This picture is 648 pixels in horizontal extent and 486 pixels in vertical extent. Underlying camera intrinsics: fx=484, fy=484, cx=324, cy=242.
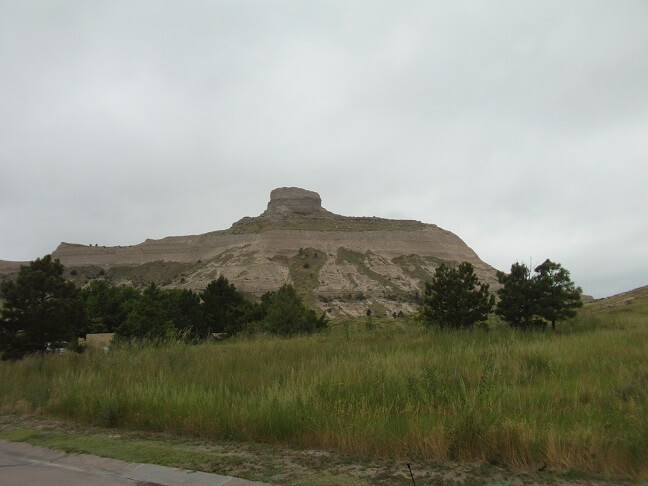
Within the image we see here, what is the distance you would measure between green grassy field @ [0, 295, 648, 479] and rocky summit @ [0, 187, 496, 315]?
62.6 meters

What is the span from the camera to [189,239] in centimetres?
12244

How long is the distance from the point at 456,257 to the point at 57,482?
11040 cm

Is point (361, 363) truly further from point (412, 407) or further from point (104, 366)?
point (104, 366)

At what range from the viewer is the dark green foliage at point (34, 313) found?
1475cm

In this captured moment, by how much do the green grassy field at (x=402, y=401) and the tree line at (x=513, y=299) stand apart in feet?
26.6

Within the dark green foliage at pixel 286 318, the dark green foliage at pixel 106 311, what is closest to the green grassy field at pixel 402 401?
the dark green foliage at pixel 286 318

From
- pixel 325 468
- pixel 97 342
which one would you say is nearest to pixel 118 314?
pixel 97 342

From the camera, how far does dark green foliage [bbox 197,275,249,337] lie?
36875mm

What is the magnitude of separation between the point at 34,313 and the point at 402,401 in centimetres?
1313

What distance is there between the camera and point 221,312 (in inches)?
1499

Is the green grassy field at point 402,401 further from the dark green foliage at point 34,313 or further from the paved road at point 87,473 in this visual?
the dark green foliage at point 34,313

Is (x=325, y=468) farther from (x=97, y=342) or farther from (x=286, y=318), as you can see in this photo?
(x=286, y=318)

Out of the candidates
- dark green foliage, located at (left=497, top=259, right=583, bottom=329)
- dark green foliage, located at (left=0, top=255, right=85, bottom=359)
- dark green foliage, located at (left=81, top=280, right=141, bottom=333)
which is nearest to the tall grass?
dark green foliage, located at (left=0, top=255, right=85, bottom=359)

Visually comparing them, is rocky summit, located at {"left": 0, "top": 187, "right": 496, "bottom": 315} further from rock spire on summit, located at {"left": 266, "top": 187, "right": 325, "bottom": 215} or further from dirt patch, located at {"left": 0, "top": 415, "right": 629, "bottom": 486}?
dirt patch, located at {"left": 0, "top": 415, "right": 629, "bottom": 486}
